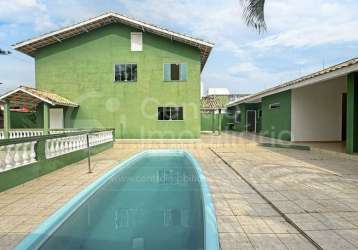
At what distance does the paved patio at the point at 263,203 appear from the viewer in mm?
4047

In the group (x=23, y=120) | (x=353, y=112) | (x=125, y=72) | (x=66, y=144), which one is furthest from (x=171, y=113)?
(x=23, y=120)

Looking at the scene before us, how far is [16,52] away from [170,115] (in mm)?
10526

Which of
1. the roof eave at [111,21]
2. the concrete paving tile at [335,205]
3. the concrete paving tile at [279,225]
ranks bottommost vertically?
the concrete paving tile at [279,225]

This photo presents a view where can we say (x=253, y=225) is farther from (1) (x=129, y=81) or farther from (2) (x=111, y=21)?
(2) (x=111, y=21)

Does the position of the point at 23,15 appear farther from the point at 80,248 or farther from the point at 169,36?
the point at 80,248

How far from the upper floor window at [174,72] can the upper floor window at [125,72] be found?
1.97m

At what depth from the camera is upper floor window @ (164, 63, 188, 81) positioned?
19.6 meters

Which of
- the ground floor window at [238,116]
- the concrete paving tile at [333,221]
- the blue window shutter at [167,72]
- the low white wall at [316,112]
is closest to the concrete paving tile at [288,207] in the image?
the concrete paving tile at [333,221]

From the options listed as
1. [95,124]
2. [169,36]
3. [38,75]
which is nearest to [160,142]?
[95,124]

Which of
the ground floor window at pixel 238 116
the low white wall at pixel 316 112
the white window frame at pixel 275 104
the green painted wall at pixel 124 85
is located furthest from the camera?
the ground floor window at pixel 238 116

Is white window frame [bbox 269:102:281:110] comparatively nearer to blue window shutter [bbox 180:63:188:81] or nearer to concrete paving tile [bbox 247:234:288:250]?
blue window shutter [bbox 180:63:188:81]

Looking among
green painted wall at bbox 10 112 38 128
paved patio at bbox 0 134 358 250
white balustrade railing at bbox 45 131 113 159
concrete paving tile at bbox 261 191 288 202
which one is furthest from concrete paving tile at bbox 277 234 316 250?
green painted wall at bbox 10 112 38 128

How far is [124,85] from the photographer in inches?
771

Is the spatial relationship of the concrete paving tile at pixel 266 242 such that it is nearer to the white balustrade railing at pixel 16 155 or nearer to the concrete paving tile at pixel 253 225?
the concrete paving tile at pixel 253 225
